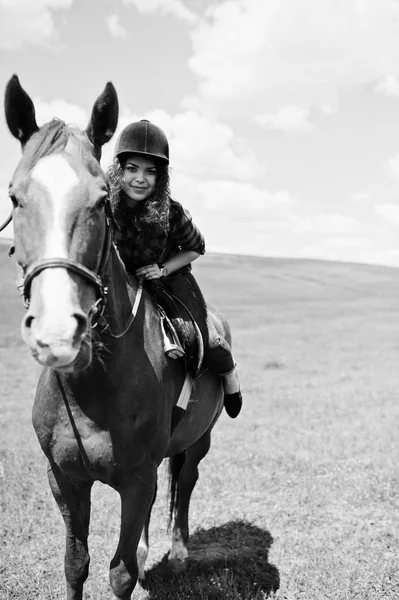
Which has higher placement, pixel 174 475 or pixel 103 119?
pixel 103 119

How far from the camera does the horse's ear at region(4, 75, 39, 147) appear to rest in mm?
2953

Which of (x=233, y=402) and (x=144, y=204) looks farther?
(x=233, y=402)

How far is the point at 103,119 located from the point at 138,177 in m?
0.84

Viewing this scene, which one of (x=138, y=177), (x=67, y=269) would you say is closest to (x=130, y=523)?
(x=67, y=269)

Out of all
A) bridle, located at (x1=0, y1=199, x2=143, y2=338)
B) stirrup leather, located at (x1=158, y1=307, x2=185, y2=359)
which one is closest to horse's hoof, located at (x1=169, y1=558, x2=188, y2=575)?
stirrup leather, located at (x1=158, y1=307, x2=185, y2=359)

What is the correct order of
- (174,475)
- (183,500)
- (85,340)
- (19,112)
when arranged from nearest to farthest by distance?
(85,340)
(19,112)
(183,500)
(174,475)

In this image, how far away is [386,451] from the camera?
9.09 meters

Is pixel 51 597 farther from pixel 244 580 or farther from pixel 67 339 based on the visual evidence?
pixel 67 339

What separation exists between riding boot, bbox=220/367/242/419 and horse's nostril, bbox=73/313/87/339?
2.84 m

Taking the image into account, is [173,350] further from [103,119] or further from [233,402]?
[233,402]

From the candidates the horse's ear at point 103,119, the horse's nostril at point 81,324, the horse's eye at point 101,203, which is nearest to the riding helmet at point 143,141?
the horse's ear at point 103,119

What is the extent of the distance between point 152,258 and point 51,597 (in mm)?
3217

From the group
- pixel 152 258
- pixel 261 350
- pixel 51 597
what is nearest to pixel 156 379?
pixel 152 258

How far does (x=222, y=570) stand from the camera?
17.4 ft
